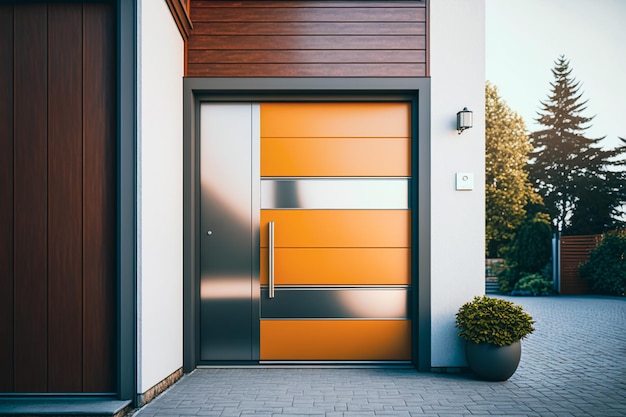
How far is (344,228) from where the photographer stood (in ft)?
15.6

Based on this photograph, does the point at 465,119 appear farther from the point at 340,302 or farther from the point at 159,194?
the point at 159,194

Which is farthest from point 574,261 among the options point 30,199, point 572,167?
point 30,199

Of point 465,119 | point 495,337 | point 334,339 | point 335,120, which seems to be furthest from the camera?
point 335,120

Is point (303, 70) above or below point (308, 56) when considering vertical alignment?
below

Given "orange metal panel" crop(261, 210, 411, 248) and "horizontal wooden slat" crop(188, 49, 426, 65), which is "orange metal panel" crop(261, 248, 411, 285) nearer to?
"orange metal panel" crop(261, 210, 411, 248)

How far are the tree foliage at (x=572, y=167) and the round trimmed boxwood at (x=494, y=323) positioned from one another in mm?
21649

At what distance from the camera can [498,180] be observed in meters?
19.8

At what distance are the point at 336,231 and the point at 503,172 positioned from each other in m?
17.0

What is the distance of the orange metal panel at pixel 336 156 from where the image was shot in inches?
188

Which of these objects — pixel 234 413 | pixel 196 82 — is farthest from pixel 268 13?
pixel 234 413

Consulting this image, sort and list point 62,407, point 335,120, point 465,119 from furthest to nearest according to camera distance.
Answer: point 335,120
point 465,119
point 62,407

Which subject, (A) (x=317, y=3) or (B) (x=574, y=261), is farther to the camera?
(B) (x=574, y=261)

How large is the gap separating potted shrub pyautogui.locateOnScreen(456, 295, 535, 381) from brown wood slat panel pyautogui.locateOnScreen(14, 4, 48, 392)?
3.56m

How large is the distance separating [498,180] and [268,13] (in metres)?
17.3
